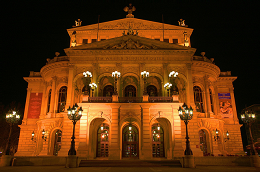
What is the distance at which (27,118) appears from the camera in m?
38.3

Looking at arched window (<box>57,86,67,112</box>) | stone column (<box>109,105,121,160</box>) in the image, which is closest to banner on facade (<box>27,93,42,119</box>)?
arched window (<box>57,86,67,112</box>)

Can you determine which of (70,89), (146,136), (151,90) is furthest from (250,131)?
(70,89)

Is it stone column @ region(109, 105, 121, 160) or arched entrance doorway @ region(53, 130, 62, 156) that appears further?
arched entrance doorway @ region(53, 130, 62, 156)

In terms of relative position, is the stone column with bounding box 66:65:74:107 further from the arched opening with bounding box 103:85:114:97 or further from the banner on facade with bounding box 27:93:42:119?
the banner on facade with bounding box 27:93:42:119

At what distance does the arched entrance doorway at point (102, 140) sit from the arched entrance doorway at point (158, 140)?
6327 mm

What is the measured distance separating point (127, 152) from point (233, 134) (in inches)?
722

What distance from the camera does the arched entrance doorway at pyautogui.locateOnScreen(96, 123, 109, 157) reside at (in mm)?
31117

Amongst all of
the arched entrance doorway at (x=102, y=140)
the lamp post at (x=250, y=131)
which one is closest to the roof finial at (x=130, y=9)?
the arched entrance doorway at (x=102, y=140)

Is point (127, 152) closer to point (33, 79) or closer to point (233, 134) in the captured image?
point (233, 134)

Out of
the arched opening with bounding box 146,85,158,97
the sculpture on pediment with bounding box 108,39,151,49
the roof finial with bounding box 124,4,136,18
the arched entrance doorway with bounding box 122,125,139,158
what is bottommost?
the arched entrance doorway with bounding box 122,125,139,158

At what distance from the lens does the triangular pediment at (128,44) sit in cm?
3256

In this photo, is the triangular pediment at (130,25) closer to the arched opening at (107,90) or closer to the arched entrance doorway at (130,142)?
the arched opening at (107,90)

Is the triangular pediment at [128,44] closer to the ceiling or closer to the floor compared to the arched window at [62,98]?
closer to the ceiling

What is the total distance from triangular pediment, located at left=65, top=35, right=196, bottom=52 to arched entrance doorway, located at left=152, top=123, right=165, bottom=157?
10872 millimetres
